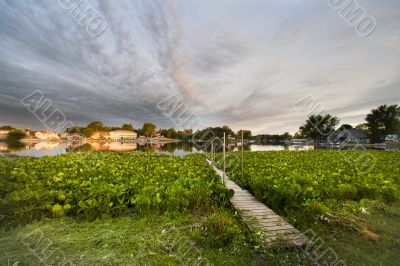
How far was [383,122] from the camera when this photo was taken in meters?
50.8

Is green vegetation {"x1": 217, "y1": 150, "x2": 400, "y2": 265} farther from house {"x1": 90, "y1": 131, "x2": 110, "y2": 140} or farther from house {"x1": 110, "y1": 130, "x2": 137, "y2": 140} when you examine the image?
house {"x1": 110, "y1": 130, "x2": 137, "y2": 140}

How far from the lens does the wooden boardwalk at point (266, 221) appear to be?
477cm

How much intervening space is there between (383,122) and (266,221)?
58640 millimetres

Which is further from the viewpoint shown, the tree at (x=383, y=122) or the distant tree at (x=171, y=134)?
the distant tree at (x=171, y=134)

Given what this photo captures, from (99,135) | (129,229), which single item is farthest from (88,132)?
(129,229)

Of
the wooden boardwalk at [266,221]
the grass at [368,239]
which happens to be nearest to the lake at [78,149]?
the wooden boardwalk at [266,221]

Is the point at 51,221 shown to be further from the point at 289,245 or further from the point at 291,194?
the point at 291,194

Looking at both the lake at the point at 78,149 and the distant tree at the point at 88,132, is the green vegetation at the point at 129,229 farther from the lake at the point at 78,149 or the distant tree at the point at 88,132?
the distant tree at the point at 88,132

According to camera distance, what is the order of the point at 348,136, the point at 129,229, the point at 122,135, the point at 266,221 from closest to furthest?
1. the point at 129,229
2. the point at 266,221
3. the point at 348,136
4. the point at 122,135

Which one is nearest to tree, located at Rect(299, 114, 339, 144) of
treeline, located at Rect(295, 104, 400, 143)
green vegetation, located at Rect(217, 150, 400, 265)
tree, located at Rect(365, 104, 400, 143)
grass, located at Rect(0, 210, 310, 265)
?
treeline, located at Rect(295, 104, 400, 143)

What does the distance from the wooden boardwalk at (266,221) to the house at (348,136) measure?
65.7 meters

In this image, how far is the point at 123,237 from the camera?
4758 millimetres

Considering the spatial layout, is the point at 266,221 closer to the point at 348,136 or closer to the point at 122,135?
the point at 348,136

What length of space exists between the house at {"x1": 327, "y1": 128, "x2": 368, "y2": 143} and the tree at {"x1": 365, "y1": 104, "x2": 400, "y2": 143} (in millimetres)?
9860
